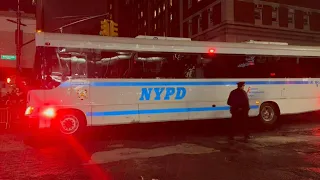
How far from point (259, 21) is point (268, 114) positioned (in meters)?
21.1

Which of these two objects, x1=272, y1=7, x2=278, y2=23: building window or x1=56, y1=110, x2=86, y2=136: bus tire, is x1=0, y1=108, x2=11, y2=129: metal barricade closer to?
x1=56, y1=110, x2=86, y2=136: bus tire

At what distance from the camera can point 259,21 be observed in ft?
Result: 108

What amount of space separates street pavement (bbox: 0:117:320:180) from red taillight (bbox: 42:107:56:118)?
837mm

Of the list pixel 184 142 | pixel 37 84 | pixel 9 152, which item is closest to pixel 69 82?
pixel 37 84

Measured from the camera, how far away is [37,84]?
10648 millimetres

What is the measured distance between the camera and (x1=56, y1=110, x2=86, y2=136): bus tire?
35.7 ft

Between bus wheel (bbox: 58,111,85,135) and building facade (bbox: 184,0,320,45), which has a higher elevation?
building facade (bbox: 184,0,320,45)

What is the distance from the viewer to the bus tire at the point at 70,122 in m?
10.9

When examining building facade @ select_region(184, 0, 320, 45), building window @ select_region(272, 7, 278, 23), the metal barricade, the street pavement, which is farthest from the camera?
building window @ select_region(272, 7, 278, 23)

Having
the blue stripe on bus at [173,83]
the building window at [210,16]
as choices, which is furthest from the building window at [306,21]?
the blue stripe on bus at [173,83]

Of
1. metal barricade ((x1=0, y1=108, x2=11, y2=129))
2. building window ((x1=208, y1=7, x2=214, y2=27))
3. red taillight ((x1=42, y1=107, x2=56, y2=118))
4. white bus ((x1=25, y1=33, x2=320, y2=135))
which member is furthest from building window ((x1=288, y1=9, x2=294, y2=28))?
red taillight ((x1=42, y1=107, x2=56, y2=118))

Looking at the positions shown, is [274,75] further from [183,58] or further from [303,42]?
[303,42]

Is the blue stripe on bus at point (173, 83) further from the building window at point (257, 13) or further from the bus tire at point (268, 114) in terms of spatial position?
the building window at point (257, 13)

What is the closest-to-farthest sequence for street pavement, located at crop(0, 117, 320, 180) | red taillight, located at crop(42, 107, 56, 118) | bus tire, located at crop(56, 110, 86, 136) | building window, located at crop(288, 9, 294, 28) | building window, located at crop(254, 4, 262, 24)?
1. street pavement, located at crop(0, 117, 320, 180)
2. red taillight, located at crop(42, 107, 56, 118)
3. bus tire, located at crop(56, 110, 86, 136)
4. building window, located at crop(254, 4, 262, 24)
5. building window, located at crop(288, 9, 294, 28)
